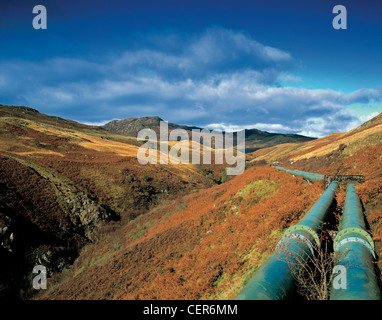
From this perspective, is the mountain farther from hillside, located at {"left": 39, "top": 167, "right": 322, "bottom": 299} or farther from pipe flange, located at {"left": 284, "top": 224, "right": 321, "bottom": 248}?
pipe flange, located at {"left": 284, "top": 224, "right": 321, "bottom": 248}

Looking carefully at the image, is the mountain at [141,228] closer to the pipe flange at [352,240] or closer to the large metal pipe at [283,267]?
the pipe flange at [352,240]

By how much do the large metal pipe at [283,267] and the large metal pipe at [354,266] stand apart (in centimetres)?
88

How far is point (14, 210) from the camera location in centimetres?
2683

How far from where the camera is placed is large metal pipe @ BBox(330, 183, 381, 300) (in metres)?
4.60

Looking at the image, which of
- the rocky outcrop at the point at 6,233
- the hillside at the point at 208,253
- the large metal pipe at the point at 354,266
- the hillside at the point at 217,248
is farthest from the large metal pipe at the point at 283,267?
the rocky outcrop at the point at 6,233

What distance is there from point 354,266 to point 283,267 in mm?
2018

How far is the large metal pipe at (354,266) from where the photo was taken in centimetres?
460

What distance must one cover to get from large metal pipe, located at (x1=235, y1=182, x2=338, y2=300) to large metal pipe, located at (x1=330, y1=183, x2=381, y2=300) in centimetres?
88

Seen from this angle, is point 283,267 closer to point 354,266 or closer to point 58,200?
point 354,266

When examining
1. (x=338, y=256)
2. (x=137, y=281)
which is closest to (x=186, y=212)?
(x=137, y=281)

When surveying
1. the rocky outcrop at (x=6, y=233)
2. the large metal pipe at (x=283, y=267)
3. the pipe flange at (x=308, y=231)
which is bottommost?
the rocky outcrop at (x=6, y=233)

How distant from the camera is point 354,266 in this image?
18.6 feet

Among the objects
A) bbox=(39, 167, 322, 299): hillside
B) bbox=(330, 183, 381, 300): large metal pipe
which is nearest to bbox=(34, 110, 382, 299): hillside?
bbox=(39, 167, 322, 299): hillside

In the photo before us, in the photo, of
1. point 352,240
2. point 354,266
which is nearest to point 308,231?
point 352,240
